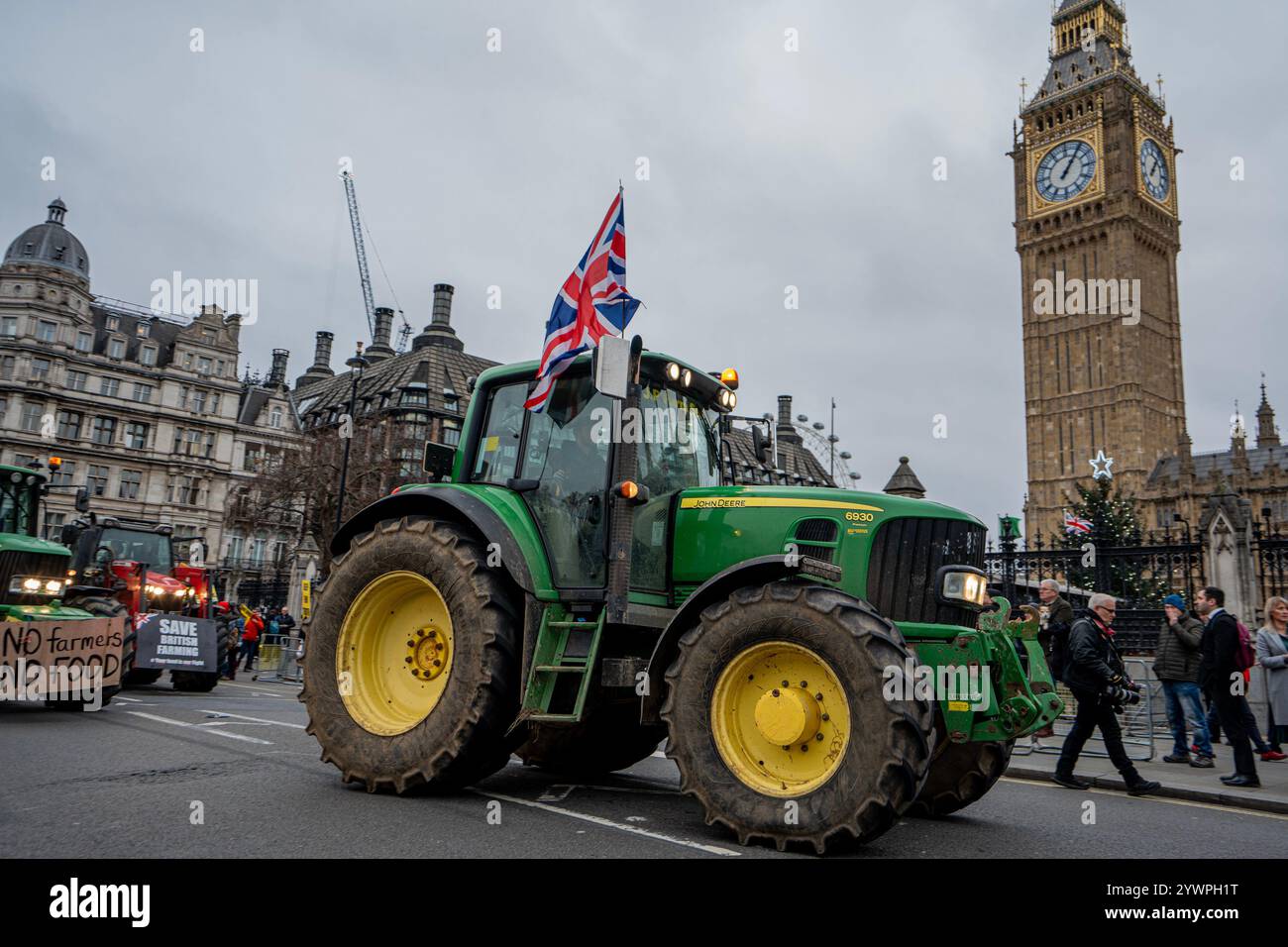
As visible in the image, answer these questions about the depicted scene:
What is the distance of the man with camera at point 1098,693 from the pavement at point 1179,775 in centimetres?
41

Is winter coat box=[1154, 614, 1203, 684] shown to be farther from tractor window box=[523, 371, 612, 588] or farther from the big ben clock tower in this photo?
the big ben clock tower

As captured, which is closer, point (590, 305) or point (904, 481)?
point (590, 305)

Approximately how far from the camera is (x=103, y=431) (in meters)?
57.2

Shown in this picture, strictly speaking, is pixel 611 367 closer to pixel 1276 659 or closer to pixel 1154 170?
pixel 1276 659

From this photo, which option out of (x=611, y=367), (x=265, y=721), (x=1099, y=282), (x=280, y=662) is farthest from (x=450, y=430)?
(x=1099, y=282)

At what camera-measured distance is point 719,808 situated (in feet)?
15.9

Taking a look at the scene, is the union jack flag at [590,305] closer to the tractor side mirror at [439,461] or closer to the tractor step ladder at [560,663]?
the tractor side mirror at [439,461]

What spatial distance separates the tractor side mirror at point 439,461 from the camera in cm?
722

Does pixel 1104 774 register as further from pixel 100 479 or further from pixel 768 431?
pixel 100 479

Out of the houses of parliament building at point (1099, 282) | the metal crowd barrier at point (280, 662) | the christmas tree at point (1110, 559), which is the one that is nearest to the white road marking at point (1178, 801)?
the christmas tree at point (1110, 559)

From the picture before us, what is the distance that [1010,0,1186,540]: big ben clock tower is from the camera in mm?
81688

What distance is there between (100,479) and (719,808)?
6211cm

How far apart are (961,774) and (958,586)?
1480 mm
